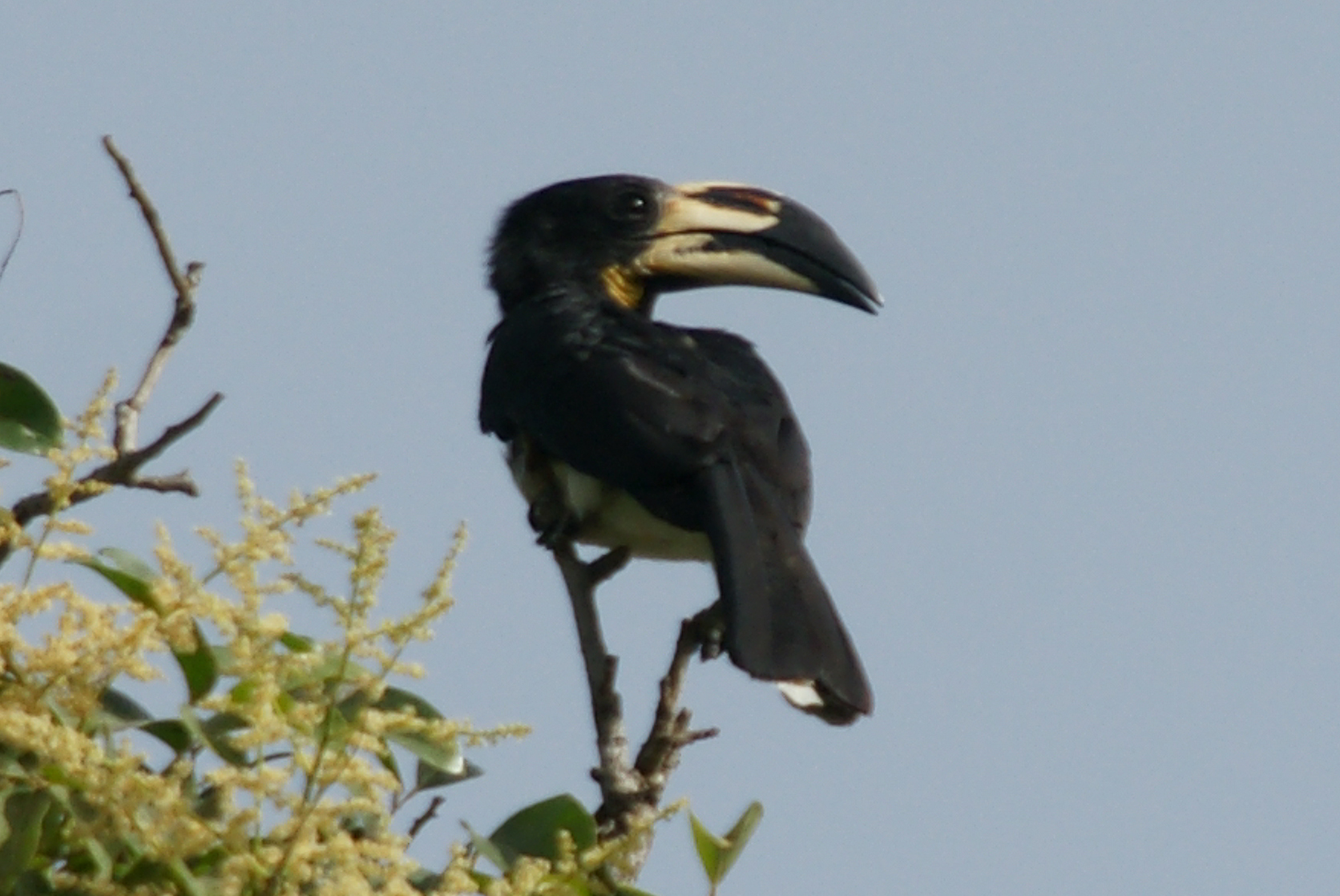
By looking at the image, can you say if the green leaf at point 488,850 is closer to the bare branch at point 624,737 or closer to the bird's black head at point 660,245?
the bare branch at point 624,737

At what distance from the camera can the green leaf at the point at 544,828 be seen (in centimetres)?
219

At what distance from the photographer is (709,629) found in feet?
11.0

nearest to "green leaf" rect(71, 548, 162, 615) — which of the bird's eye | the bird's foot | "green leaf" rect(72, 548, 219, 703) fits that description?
"green leaf" rect(72, 548, 219, 703)

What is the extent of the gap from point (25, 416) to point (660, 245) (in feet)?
10.8

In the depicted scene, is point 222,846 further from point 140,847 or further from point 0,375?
point 0,375

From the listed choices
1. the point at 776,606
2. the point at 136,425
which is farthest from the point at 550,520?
the point at 136,425

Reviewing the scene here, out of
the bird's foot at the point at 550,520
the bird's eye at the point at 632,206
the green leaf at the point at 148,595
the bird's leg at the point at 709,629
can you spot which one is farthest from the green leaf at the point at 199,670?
the bird's eye at the point at 632,206

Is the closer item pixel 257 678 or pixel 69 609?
pixel 257 678

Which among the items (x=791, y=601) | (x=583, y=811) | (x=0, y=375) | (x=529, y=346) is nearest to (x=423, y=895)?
(x=583, y=811)

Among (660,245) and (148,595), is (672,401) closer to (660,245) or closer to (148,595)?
(660,245)

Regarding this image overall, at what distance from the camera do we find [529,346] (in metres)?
4.71

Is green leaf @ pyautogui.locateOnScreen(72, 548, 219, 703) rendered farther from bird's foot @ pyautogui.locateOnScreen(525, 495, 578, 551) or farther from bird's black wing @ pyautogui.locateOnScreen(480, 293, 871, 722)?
bird's foot @ pyautogui.locateOnScreen(525, 495, 578, 551)

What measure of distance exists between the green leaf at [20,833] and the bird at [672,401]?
150 cm

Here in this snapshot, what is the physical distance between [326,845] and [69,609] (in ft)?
1.44
